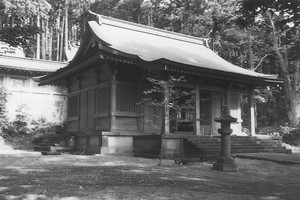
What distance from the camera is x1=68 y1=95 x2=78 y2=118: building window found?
18753 mm

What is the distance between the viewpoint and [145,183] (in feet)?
24.3

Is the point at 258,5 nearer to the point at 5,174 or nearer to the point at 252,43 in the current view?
the point at 5,174

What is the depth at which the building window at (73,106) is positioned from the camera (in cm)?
1875

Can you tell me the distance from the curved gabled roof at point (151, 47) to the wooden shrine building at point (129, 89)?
4 centimetres

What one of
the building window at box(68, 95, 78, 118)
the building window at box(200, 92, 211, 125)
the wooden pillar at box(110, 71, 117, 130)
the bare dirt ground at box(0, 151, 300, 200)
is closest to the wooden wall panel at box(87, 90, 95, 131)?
the building window at box(68, 95, 78, 118)

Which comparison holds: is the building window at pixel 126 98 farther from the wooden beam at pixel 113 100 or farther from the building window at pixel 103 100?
the building window at pixel 103 100

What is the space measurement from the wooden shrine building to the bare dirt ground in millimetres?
3501

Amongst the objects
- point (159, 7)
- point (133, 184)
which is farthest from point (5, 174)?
point (159, 7)

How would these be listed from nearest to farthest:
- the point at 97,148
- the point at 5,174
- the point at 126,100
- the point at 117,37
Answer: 1. the point at 5,174
2. the point at 97,148
3. the point at 126,100
4. the point at 117,37

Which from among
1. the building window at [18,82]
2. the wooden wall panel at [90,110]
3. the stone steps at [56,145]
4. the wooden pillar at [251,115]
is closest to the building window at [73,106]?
the wooden wall panel at [90,110]

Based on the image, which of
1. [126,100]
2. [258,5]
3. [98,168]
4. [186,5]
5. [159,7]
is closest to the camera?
[258,5]

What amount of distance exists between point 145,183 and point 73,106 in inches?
491

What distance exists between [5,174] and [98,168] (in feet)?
7.82

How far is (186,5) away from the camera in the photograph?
36062 millimetres
